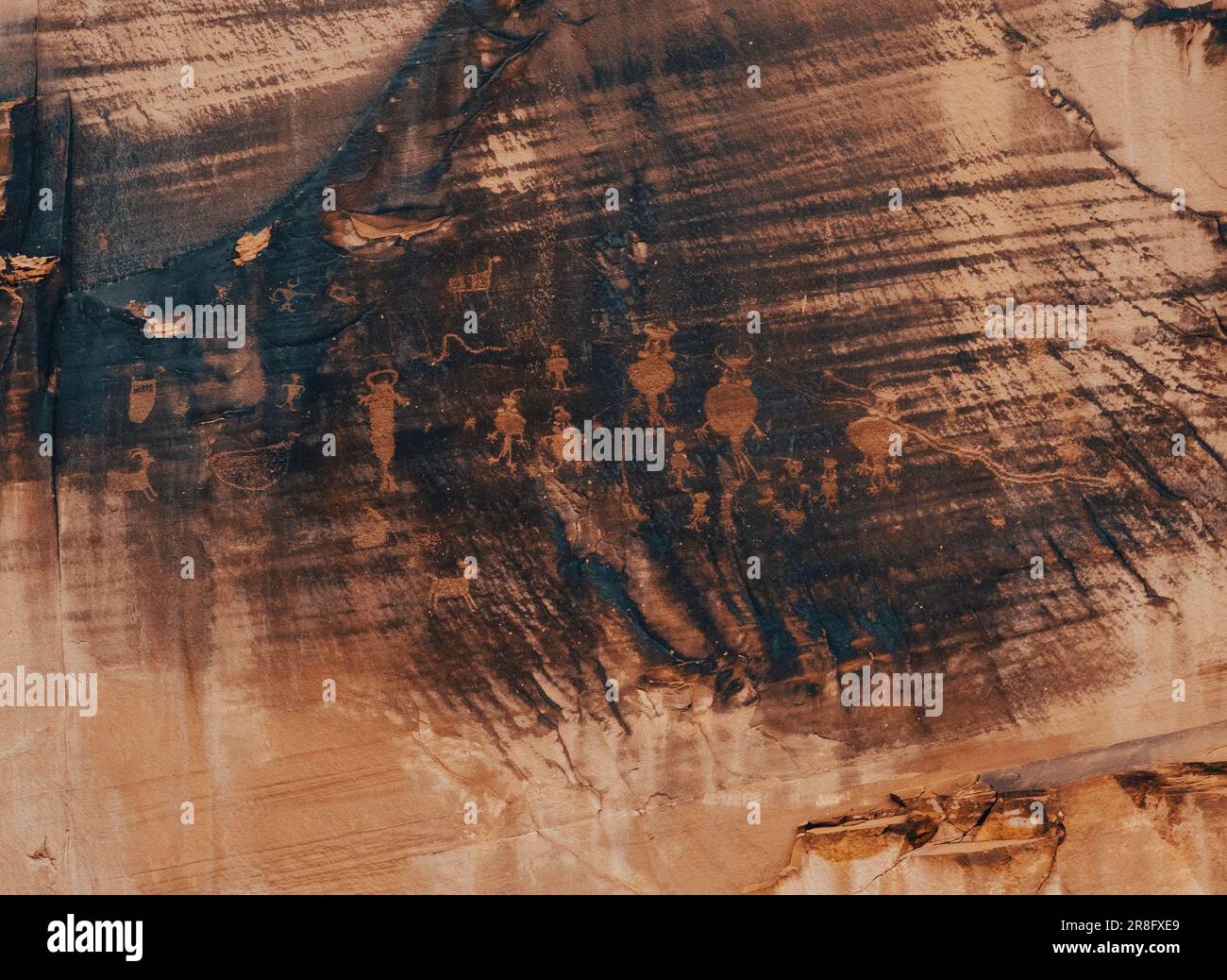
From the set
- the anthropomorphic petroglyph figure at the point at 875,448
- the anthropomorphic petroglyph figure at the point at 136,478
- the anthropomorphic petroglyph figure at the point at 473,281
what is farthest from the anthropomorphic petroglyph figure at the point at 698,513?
the anthropomorphic petroglyph figure at the point at 136,478

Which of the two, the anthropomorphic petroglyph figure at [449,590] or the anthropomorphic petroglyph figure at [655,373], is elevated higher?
the anthropomorphic petroglyph figure at [655,373]

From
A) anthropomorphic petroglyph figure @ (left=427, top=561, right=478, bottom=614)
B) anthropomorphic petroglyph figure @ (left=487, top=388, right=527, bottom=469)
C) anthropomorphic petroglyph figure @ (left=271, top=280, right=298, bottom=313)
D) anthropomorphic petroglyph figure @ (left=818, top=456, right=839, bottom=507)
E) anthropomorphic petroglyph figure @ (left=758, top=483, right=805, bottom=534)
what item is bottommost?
anthropomorphic petroglyph figure @ (left=427, top=561, right=478, bottom=614)

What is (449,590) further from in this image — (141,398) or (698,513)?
(141,398)

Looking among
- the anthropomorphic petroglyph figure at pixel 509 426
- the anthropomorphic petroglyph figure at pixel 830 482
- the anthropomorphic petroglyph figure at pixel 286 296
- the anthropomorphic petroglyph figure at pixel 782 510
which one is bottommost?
the anthropomorphic petroglyph figure at pixel 782 510

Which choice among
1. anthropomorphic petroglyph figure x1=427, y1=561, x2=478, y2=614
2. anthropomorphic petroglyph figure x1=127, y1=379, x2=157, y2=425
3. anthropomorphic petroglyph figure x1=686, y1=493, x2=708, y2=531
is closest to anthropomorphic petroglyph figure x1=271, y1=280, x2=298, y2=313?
anthropomorphic petroglyph figure x1=127, y1=379, x2=157, y2=425

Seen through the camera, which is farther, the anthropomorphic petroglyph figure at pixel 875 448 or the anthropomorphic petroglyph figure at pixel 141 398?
the anthropomorphic petroglyph figure at pixel 141 398

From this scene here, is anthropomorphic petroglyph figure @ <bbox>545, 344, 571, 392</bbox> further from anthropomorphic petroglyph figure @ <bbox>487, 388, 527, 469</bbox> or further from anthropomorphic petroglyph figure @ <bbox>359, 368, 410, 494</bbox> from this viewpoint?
anthropomorphic petroglyph figure @ <bbox>359, 368, 410, 494</bbox>

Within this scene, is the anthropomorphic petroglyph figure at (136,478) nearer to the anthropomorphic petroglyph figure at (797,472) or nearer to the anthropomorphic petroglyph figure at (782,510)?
the anthropomorphic petroglyph figure at (782,510)

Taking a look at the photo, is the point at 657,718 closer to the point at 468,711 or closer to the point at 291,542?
the point at 468,711
